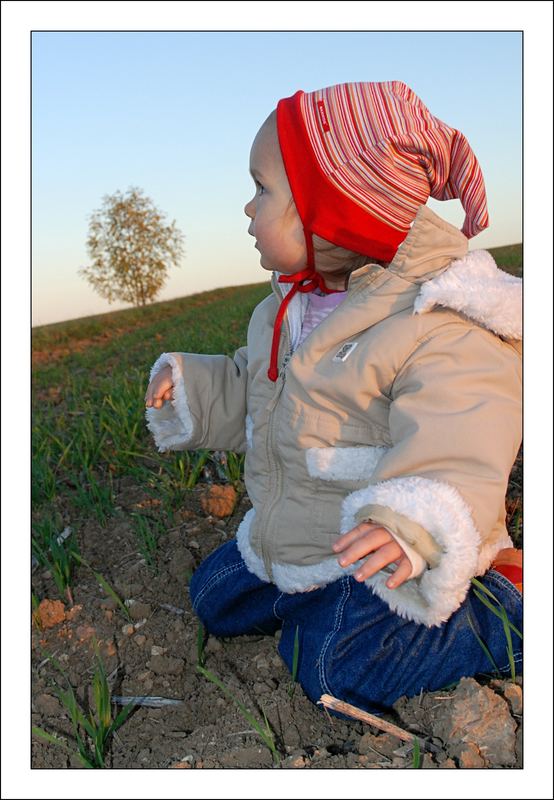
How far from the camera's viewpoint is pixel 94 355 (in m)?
7.87

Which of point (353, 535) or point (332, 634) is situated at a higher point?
point (353, 535)

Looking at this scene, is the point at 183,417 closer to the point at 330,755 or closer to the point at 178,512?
the point at 178,512

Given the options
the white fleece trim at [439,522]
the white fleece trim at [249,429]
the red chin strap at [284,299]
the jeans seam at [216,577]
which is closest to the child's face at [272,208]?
the red chin strap at [284,299]

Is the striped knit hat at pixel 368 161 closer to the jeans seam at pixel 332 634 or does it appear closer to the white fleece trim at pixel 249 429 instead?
the white fleece trim at pixel 249 429

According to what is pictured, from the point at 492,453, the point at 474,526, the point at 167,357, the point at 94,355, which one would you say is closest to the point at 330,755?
the point at 474,526

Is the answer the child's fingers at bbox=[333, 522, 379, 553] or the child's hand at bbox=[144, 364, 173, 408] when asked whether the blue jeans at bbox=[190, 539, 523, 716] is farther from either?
the child's hand at bbox=[144, 364, 173, 408]

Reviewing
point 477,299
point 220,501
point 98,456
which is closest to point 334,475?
point 477,299

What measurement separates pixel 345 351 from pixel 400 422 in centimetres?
28

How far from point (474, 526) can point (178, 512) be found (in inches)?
63.6

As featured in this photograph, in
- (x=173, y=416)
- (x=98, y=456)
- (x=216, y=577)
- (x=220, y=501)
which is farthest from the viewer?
(x=98, y=456)

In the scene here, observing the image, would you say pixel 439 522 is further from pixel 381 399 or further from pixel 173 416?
pixel 173 416

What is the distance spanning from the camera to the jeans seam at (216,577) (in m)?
2.42

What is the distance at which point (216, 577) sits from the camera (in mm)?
2438

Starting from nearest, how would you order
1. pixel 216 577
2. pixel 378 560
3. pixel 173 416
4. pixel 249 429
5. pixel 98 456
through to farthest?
1. pixel 378 560
2. pixel 249 429
3. pixel 216 577
4. pixel 173 416
5. pixel 98 456
